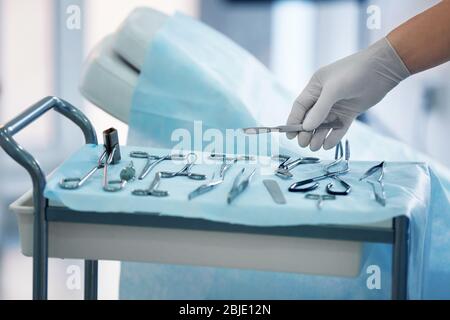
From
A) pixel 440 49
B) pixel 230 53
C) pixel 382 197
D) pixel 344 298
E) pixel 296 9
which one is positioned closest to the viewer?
pixel 382 197

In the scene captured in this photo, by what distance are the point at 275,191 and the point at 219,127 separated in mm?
578

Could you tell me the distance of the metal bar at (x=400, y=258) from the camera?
119 cm

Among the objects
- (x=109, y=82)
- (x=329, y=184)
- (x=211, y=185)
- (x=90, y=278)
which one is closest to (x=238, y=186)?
(x=211, y=185)

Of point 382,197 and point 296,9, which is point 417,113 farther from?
point 382,197

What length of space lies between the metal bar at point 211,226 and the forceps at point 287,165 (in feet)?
0.58

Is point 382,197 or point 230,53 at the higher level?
point 230,53

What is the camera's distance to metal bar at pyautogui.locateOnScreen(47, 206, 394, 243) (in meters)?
1.20

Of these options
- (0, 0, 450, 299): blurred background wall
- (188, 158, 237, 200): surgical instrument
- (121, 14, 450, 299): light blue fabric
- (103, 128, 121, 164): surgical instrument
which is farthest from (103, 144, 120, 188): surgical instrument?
(0, 0, 450, 299): blurred background wall

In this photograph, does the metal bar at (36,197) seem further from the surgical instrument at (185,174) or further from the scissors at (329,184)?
the scissors at (329,184)

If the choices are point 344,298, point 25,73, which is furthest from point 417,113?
point 344,298

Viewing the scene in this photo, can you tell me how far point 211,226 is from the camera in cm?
123

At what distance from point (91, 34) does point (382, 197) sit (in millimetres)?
2572

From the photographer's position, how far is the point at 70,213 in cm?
126

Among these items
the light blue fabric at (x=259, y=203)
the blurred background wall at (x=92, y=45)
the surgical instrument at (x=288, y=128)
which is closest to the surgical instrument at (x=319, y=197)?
the light blue fabric at (x=259, y=203)
